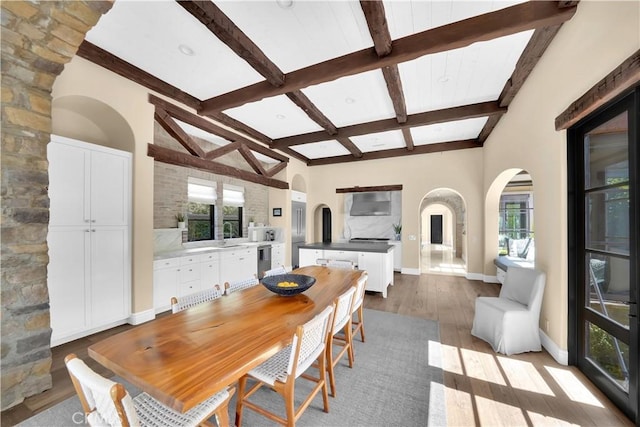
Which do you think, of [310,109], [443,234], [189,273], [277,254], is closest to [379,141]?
[310,109]

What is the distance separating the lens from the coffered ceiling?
217 cm

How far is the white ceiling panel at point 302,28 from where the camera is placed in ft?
7.02

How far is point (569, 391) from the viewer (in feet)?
6.61

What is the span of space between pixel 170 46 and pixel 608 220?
4.44m

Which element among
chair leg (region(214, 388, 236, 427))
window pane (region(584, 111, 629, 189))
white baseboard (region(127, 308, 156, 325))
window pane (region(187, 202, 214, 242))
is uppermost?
window pane (region(584, 111, 629, 189))

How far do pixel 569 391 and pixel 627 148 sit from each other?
197 centimetres

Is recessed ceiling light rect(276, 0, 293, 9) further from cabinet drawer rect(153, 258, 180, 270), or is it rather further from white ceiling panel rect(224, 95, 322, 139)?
cabinet drawer rect(153, 258, 180, 270)

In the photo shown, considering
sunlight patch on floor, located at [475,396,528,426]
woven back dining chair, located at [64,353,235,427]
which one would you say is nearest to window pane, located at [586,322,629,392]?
sunlight patch on floor, located at [475,396,528,426]

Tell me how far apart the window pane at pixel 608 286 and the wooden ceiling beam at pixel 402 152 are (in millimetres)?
4315

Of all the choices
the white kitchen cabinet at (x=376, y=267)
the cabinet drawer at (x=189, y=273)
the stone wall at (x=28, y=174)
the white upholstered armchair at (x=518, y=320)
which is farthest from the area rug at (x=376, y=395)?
the cabinet drawer at (x=189, y=273)

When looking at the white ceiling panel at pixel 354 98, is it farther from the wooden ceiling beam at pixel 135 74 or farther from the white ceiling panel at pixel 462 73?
the wooden ceiling beam at pixel 135 74

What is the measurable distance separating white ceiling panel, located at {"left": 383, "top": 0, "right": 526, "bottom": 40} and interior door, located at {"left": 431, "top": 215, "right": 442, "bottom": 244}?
14.2m

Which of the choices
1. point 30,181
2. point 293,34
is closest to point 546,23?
point 293,34

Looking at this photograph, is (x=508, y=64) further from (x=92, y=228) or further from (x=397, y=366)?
(x=92, y=228)
